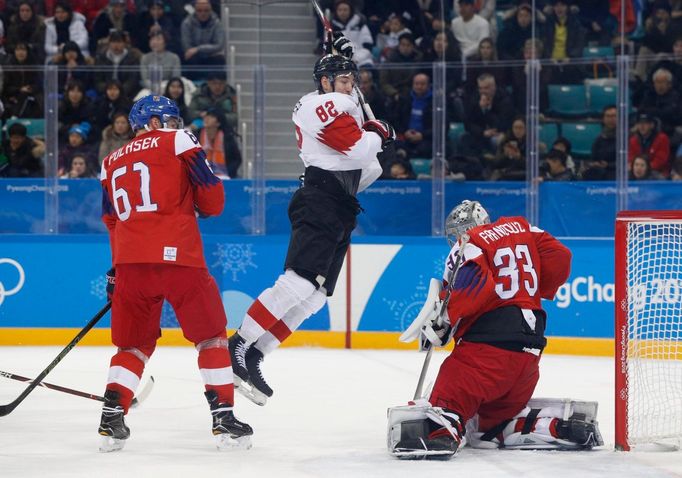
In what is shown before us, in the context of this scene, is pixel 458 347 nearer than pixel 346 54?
Yes

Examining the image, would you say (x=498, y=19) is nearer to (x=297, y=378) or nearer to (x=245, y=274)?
(x=245, y=274)

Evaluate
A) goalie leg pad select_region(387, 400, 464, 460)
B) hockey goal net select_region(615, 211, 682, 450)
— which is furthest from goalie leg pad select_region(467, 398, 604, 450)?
goalie leg pad select_region(387, 400, 464, 460)

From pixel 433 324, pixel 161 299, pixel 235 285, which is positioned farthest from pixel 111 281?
pixel 235 285

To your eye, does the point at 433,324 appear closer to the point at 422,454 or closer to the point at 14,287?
the point at 422,454

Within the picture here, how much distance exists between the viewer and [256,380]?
193 inches

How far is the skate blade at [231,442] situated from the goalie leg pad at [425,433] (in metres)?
0.53

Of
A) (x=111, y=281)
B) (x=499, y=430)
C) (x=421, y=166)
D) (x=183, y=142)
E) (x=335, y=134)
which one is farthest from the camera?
(x=421, y=166)

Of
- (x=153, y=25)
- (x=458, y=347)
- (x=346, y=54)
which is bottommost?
(x=458, y=347)

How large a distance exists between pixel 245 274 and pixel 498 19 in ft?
10.4

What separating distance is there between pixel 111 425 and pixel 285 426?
883mm

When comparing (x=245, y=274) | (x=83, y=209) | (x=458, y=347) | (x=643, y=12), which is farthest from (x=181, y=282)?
(x=643, y=12)

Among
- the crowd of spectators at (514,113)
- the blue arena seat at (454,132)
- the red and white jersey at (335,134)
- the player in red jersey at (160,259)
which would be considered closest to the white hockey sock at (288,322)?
the red and white jersey at (335,134)

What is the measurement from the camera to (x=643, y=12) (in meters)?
9.45

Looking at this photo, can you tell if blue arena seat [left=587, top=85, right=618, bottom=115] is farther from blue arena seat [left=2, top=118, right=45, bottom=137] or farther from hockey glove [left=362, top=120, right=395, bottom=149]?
blue arena seat [left=2, top=118, right=45, bottom=137]
